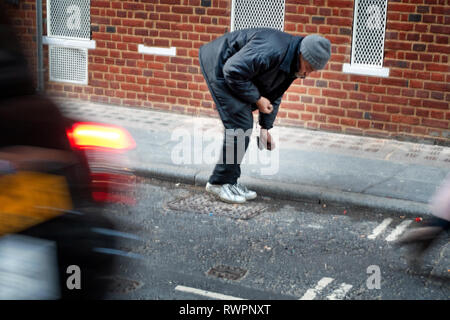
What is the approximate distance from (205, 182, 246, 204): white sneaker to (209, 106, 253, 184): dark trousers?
12cm

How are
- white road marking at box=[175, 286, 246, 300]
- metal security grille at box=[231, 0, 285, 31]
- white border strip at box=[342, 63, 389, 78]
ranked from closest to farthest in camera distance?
white road marking at box=[175, 286, 246, 300] < white border strip at box=[342, 63, 389, 78] < metal security grille at box=[231, 0, 285, 31]

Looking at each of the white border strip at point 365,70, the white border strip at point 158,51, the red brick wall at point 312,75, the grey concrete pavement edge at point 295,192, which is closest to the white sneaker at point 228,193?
the grey concrete pavement edge at point 295,192

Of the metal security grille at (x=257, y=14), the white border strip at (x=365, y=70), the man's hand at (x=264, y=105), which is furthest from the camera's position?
the metal security grille at (x=257, y=14)

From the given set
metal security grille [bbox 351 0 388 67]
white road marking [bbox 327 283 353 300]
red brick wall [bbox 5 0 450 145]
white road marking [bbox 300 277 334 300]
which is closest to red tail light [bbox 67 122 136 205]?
white road marking [bbox 300 277 334 300]

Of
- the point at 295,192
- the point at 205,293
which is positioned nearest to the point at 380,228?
the point at 295,192

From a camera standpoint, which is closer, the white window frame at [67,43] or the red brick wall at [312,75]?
the red brick wall at [312,75]

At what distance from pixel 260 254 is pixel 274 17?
5.22m

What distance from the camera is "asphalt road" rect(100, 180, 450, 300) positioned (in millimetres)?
4781

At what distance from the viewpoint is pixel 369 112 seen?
30.8 ft

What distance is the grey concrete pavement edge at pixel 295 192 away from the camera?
6652mm

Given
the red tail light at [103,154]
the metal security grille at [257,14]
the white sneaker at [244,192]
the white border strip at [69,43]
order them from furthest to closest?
the white border strip at [69,43] < the metal security grille at [257,14] < the white sneaker at [244,192] < the red tail light at [103,154]

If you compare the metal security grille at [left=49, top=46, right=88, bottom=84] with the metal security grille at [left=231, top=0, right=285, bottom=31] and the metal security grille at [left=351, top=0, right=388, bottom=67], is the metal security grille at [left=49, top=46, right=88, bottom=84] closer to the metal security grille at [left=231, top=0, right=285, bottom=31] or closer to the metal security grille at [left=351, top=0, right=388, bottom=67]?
the metal security grille at [left=231, top=0, right=285, bottom=31]

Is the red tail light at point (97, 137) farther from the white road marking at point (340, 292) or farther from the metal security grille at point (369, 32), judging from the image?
the metal security grille at point (369, 32)
